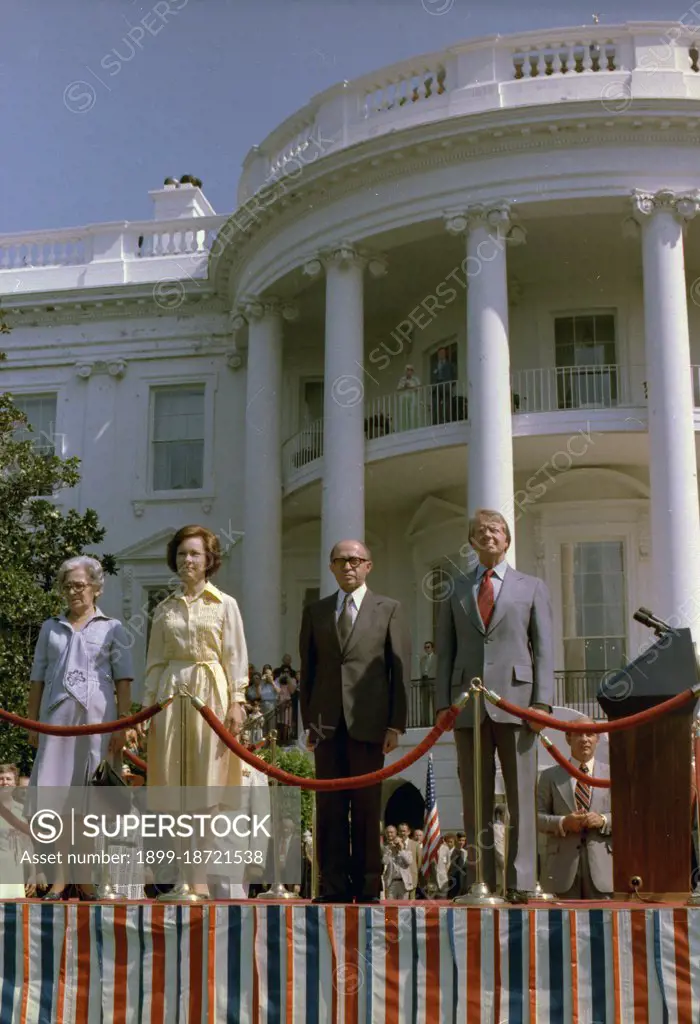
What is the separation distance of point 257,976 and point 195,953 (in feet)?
1.14

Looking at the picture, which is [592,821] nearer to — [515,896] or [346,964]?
[515,896]

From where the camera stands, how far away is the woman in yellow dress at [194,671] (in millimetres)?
7773

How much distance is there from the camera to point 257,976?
665cm

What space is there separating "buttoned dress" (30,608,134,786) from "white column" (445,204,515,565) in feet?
37.2

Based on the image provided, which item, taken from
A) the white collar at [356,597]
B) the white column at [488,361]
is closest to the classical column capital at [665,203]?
the white column at [488,361]

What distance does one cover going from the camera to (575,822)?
8383 millimetres

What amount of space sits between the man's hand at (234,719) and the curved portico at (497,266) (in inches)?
446

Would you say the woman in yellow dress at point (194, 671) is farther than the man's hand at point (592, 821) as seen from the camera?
No

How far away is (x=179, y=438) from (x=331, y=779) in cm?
1949

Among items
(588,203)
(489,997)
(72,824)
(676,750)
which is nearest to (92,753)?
(72,824)

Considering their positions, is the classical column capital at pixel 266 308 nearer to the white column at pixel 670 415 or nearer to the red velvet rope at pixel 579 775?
the white column at pixel 670 415

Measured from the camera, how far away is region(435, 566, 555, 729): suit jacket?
754 cm

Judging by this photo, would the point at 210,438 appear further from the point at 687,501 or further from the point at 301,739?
the point at 687,501

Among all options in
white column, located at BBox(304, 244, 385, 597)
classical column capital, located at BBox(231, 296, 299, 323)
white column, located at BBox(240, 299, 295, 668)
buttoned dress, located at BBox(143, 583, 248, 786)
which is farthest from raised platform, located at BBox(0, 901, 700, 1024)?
classical column capital, located at BBox(231, 296, 299, 323)
